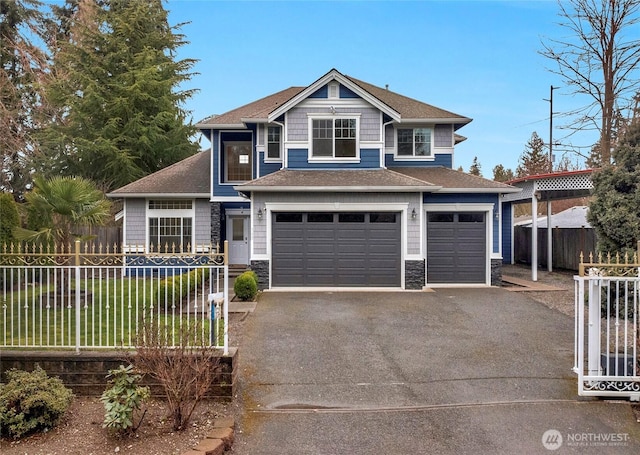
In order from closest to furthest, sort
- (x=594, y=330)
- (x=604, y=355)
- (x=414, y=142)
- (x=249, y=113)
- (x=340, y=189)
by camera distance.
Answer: (x=594, y=330), (x=604, y=355), (x=340, y=189), (x=414, y=142), (x=249, y=113)

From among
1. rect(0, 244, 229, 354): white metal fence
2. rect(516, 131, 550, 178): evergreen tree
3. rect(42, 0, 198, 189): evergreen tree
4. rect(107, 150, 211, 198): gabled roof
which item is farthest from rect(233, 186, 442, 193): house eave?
rect(516, 131, 550, 178): evergreen tree

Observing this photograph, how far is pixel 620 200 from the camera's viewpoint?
635 centimetres

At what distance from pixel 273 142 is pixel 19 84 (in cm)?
2123

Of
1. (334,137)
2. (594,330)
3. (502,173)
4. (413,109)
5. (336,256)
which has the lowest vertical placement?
(594,330)

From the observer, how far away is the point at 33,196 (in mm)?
10688

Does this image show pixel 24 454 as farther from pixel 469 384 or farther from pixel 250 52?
pixel 250 52

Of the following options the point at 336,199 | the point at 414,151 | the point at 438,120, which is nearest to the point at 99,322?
the point at 336,199

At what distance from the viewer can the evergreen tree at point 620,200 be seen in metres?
6.22

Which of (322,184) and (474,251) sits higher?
(322,184)

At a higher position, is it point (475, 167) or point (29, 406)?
point (475, 167)

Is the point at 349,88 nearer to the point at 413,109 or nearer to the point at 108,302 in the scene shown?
the point at 413,109

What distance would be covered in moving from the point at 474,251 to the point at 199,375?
37.7 ft

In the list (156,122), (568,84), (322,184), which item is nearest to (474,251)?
(322,184)

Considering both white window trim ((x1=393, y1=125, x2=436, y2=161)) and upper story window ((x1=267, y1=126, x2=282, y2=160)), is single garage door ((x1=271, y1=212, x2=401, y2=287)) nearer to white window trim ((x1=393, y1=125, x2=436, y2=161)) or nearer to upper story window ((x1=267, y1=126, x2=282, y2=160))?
upper story window ((x1=267, y1=126, x2=282, y2=160))
